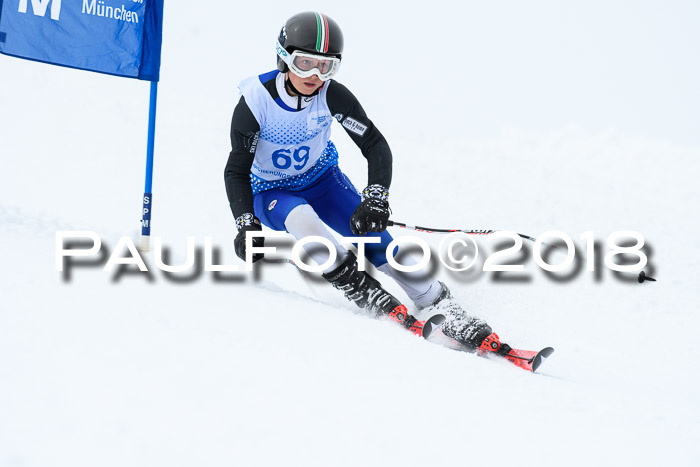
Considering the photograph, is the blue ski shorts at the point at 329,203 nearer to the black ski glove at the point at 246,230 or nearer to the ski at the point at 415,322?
the black ski glove at the point at 246,230

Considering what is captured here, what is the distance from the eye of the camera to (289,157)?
4348 mm

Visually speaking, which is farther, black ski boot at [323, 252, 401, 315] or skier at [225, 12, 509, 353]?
black ski boot at [323, 252, 401, 315]

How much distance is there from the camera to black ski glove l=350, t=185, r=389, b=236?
4.05 metres

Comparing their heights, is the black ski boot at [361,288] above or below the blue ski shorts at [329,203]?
below

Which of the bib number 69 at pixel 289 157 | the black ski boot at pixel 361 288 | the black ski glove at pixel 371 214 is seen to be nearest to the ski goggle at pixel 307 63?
the bib number 69 at pixel 289 157

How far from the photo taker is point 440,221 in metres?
8.72

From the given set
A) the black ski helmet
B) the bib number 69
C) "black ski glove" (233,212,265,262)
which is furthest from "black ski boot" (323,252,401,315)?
the black ski helmet

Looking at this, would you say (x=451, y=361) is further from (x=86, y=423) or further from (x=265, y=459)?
(x=86, y=423)

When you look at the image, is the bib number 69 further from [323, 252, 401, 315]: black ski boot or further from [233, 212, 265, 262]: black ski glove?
[323, 252, 401, 315]: black ski boot

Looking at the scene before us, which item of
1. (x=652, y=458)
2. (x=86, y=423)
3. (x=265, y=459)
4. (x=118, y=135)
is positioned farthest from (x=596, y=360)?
(x=118, y=135)

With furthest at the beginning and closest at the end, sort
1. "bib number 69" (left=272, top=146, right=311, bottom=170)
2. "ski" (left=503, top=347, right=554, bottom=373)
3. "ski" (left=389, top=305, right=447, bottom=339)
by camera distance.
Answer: "bib number 69" (left=272, top=146, right=311, bottom=170) → "ski" (left=389, top=305, right=447, bottom=339) → "ski" (left=503, top=347, right=554, bottom=373)

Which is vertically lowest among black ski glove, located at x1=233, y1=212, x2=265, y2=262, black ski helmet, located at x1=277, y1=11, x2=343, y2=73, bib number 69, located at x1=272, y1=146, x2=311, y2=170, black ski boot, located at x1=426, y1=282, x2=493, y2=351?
black ski boot, located at x1=426, y1=282, x2=493, y2=351

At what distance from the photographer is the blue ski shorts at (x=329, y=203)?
441 cm

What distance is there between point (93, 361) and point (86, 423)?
0.37 meters
